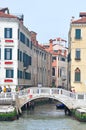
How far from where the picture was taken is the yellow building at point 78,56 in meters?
59.0

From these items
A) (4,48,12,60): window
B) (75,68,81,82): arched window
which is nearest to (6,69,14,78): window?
(4,48,12,60): window

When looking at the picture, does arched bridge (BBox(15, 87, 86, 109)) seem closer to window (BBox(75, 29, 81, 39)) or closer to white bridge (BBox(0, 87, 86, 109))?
white bridge (BBox(0, 87, 86, 109))

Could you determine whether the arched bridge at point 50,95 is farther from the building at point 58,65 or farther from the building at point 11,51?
the building at point 58,65

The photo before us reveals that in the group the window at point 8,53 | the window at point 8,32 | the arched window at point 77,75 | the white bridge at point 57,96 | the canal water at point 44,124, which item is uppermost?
the window at point 8,32

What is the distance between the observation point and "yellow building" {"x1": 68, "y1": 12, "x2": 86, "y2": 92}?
59031mm

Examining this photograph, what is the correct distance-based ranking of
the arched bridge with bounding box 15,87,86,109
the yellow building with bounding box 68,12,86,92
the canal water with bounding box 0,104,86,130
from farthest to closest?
the yellow building with bounding box 68,12,86,92, the arched bridge with bounding box 15,87,86,109, the canal water with bounding box 0,104,86,130

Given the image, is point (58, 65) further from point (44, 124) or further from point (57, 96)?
point (44, 124)

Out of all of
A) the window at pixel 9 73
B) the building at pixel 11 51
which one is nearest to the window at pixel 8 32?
the building at pixel 11 51

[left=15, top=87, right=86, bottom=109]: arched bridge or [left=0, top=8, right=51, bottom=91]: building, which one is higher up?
[left=0, top=8, right=51, bottom=91]: building

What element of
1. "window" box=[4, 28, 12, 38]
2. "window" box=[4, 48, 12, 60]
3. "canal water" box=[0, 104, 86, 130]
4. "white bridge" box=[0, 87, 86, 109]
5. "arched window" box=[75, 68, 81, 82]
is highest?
"window" box=[4, 28, 12, 38]

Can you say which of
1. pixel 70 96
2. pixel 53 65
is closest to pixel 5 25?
pixel 70 96

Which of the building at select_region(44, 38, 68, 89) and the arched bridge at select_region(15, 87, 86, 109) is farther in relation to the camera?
the building at select_region(44, 38, 68, 89)

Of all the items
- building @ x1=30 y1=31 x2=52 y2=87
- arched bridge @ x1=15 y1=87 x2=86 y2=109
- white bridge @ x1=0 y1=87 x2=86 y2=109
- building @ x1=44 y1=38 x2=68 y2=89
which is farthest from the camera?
building @ x1=44 y1=38 x2=68 y2=89

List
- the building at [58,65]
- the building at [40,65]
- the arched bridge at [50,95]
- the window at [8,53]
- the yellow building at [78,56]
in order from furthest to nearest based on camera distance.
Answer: the building at [58,65] → the building at [40,65] → the yellow building at [78,56] → the window at [8,53] → the arched bridge at [50,95]
